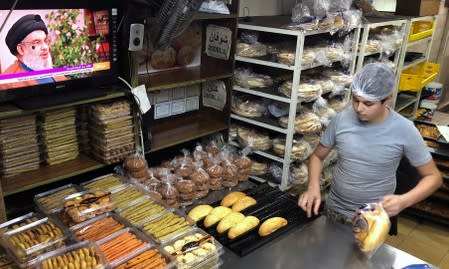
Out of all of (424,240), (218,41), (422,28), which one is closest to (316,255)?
(218,41)

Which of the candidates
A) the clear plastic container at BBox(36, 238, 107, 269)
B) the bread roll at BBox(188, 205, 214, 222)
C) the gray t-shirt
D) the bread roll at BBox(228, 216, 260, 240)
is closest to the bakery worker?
the gray t-shirt

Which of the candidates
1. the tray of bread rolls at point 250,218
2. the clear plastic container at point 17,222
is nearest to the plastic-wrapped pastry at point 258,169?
the tray of bread rolls at point 250,218

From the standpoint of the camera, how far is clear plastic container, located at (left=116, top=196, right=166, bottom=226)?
1537 mm

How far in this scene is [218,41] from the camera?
256 centimetres

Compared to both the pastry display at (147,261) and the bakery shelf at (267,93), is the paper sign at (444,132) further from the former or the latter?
the pastry display at (147,261)

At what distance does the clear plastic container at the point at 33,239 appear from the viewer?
1259 mm

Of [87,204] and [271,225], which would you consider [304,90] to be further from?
[87,204]

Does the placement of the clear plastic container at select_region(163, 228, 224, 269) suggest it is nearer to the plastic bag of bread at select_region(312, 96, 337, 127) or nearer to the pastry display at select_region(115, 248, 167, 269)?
the pastry display at select_region(115, 248, 167, 269)

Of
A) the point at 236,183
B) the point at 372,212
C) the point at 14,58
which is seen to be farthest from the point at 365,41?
the point at 14,58

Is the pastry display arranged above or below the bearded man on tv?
below

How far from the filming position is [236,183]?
7.35ft

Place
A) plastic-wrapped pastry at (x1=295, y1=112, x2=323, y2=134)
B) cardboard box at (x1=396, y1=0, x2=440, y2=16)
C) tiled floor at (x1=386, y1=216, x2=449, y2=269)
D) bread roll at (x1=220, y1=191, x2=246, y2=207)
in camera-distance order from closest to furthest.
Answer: bread roll at (x1=220, y1=191, x2=246, y2=207)
plastic-wrapped pastry at (x1=295, y1=112, x2=323, y2=134)
tiled floor at (x1=386, y1=216, x2=449, y2=269)
cardboard box at (x1=396, y1=0, x2=440, y2=16)

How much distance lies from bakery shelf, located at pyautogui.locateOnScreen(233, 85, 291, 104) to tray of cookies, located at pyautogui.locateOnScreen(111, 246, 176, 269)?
4.54 feet

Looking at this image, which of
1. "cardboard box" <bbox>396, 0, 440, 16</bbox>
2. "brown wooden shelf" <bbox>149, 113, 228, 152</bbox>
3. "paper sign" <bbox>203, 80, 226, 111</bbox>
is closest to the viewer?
"brown wooden shelf" <bbox>149, 113, 228, 152</bbox>
